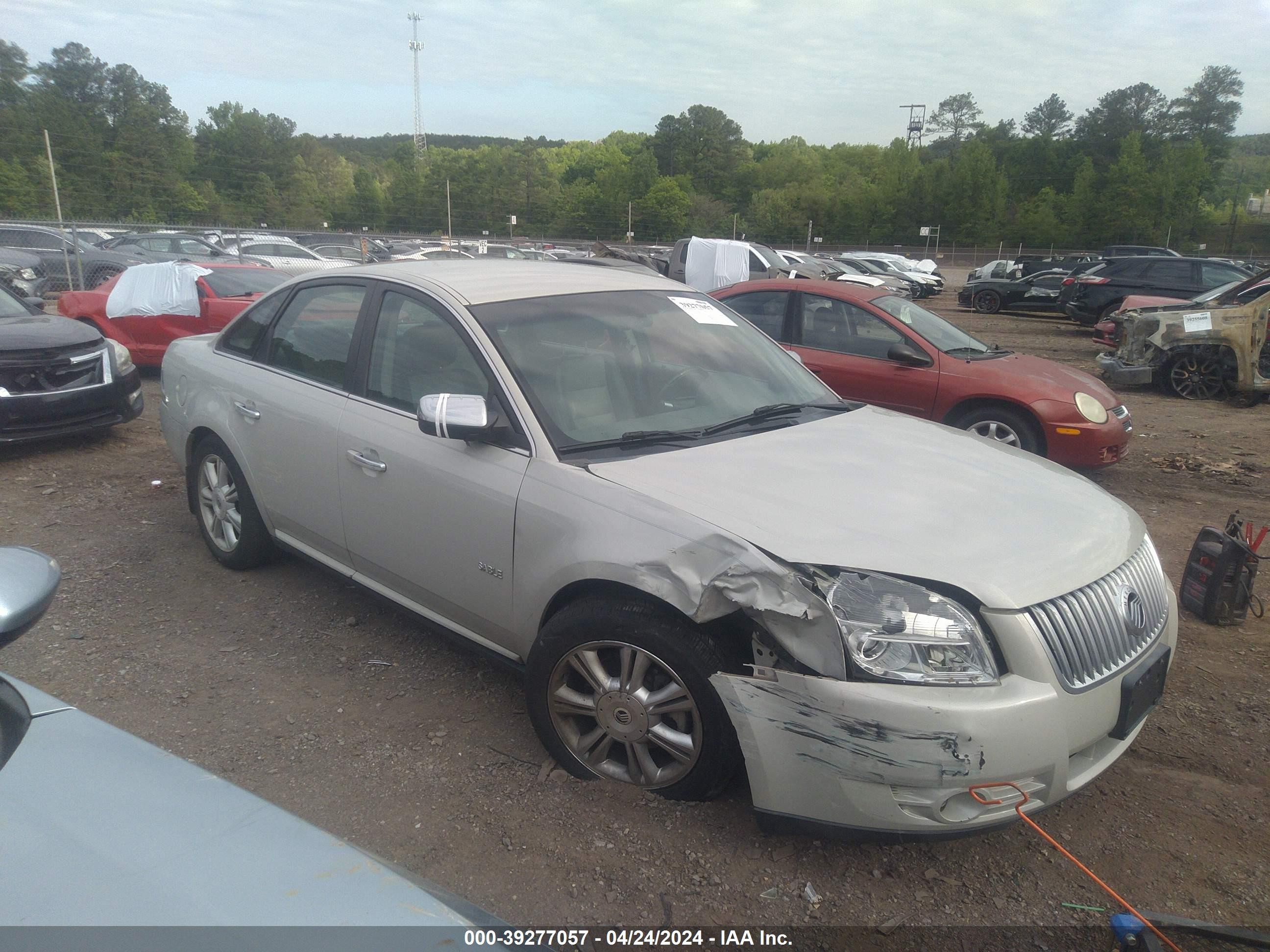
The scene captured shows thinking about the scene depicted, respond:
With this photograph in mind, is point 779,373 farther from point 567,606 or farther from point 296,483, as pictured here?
point 296,483

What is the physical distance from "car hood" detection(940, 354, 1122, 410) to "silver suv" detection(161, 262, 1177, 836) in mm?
3380

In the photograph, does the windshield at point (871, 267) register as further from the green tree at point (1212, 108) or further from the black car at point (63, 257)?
the green tree at point (1212, 108)

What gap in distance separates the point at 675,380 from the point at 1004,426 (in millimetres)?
4294

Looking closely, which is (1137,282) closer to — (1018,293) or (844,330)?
(1018,293)

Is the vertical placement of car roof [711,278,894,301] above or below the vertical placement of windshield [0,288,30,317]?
above

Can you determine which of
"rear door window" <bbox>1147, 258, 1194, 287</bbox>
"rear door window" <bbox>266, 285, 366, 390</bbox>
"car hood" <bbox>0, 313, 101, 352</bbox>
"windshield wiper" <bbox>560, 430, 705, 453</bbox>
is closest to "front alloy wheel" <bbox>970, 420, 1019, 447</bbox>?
"windshield wiper" <bbox>560, 430, 705, 453</bbox>

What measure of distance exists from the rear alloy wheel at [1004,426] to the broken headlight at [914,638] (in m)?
4.80

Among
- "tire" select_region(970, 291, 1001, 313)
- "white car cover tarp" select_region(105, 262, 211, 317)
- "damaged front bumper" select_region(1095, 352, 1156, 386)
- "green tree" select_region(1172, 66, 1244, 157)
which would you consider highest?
"green tree" select_region(1172, 66, 1244, 157)

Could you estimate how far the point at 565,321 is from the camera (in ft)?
11.6

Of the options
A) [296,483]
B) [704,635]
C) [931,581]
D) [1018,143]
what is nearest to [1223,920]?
[931,581]

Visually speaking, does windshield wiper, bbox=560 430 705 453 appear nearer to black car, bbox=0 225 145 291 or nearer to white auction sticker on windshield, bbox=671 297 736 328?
white auction sticker on windshield, bbox=671 297 736 328

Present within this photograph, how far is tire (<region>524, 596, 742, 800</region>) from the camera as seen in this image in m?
2.54

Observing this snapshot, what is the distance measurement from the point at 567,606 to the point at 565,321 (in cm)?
127

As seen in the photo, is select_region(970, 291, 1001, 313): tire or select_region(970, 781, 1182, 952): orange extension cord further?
select_region(970, 291, 1001, 313): tire
